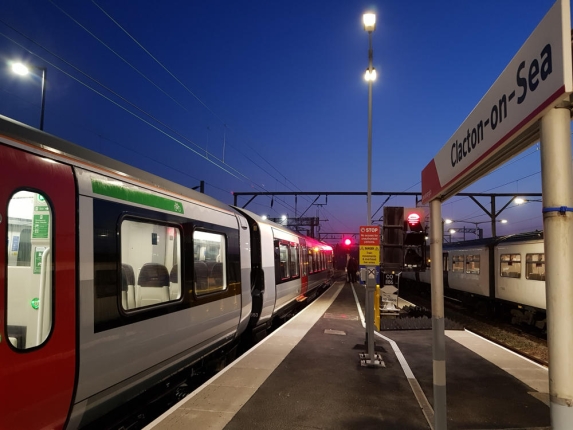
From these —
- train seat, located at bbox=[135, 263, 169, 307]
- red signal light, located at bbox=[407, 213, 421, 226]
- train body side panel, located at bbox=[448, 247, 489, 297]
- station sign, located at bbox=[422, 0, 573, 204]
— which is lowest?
train body side panel, located at bbox=[448, 247, 489, 297]

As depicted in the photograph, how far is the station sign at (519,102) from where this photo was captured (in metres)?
1.52

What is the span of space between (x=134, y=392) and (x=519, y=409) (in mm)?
4457

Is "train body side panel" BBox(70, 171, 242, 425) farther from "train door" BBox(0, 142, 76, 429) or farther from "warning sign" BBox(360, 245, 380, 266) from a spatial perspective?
"warning sign" BBox(360, 245, 380, 266)

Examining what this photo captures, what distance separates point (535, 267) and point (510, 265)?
5.47 ft

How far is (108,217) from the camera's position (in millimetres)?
3766

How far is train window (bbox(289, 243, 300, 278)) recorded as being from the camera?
13.3 m

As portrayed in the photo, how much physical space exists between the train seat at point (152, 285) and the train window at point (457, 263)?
1534 cm

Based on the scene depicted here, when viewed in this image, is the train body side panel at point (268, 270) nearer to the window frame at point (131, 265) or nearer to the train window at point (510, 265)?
the window frame at point (131, 265)

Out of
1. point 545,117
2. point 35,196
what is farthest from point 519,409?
point 35,196

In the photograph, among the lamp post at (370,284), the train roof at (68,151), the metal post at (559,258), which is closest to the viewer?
the metal post at (559,258)

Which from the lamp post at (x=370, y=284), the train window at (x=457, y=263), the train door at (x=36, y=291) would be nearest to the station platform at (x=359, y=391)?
the lamp post at (x=370, y=284)

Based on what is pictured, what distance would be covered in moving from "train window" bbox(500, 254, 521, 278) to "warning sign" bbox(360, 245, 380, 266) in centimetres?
722

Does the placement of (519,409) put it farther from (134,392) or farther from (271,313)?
(271,313)

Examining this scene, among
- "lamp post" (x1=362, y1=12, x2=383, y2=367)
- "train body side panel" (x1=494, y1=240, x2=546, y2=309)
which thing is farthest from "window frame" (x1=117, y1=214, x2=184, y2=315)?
"train body side panel" (x1=494, y1=240, x2=546, y2=309)
